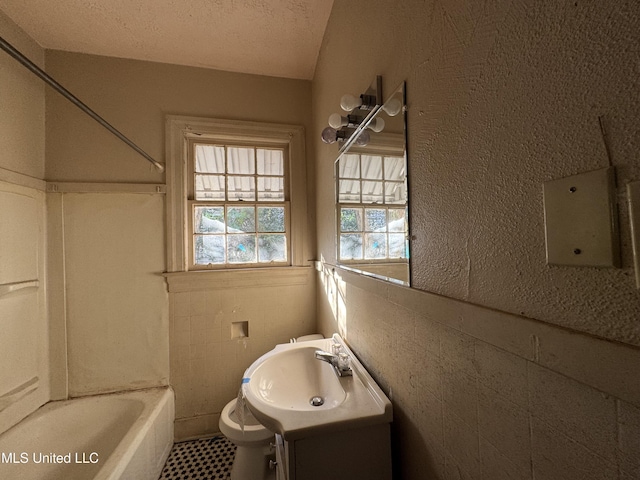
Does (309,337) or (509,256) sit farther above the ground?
(509,256)

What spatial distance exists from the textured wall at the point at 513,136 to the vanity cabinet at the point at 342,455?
526 mm

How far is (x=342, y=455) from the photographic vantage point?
83cm

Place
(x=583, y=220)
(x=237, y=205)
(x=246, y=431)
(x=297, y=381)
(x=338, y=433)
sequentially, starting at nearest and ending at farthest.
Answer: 1. (x=583, y=220)
2. (x=338, y=433)
3. (x=297, y=381)
4. (x=246, y=431)
5. (x=237, y=205)

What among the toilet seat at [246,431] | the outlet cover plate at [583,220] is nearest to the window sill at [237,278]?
the toilet seat at [246,431]

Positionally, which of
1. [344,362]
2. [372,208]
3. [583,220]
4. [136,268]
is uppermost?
[372,208]

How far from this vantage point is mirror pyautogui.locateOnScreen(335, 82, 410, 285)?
2.68ft

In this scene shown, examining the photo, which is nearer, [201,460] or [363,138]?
[363,138]

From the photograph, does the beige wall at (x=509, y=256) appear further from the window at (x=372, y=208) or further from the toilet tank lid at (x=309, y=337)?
the toilet tank lid at (x=309, y=337)

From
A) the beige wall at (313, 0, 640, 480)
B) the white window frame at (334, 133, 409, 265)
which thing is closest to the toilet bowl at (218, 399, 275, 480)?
the beige wall at (313, 0, 640, 480)

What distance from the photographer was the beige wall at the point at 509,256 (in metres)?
0.33

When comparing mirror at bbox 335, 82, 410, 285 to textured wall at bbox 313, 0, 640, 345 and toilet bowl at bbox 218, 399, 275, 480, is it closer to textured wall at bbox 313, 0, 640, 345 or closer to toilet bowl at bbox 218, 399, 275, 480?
textured wall at bbox 313, 0, 640, 345

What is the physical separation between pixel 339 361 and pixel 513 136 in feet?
3.31

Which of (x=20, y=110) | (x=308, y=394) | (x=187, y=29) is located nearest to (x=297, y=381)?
(x=308, y=394)

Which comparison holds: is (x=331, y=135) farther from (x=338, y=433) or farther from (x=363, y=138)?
(x=338, y=433)
